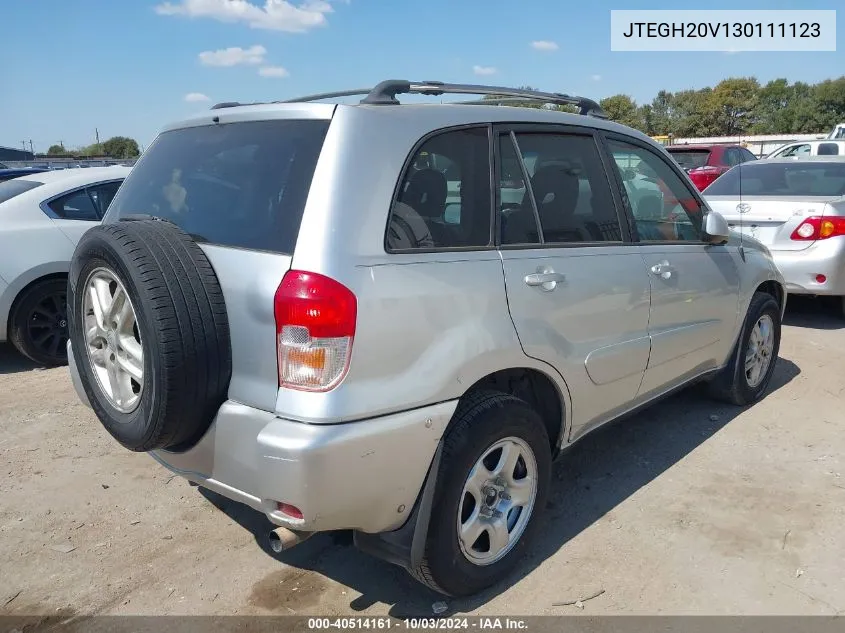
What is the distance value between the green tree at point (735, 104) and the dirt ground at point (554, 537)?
72.5m

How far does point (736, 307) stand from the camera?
427cm

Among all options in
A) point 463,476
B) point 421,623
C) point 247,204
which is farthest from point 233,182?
point 421,623

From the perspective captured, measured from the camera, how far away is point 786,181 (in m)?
7.34

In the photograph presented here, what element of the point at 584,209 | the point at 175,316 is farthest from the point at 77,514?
the point at 584,209

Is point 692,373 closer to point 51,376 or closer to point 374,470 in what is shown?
point 374,470

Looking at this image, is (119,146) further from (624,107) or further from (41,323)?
(41,323)

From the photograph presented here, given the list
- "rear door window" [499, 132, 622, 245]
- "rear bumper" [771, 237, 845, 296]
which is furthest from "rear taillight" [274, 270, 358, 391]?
"rear bumper" [771, 237, 845, 296]

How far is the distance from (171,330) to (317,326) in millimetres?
485

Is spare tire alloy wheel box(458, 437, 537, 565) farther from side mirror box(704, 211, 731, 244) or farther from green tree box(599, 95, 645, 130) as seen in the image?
green tree box(599, 95, 645, 130)

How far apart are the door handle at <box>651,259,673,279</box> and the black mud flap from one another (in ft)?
5.32

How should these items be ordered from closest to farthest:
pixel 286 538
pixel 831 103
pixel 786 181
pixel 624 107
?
pixel 286 538 < pixel 786 181 < pixel 831 103 < pixel 624 107

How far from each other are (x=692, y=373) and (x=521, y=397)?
5.08ft

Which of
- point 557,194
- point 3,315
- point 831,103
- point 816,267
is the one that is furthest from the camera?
point 831,103

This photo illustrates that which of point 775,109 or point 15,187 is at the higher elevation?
point 775,109
